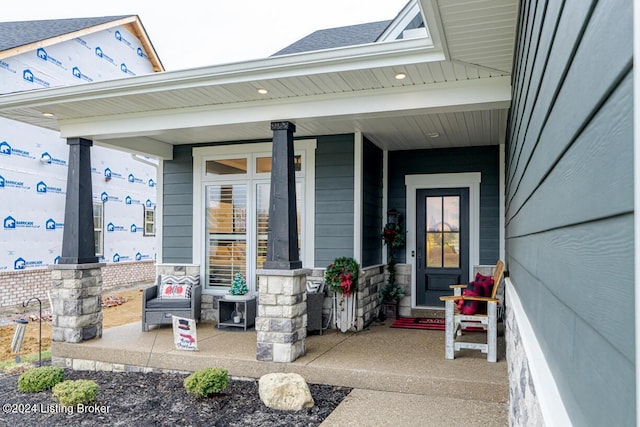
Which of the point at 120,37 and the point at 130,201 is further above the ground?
the point at 120,37

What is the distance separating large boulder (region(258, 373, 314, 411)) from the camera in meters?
4.12

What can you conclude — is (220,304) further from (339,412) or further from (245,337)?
(339,412)

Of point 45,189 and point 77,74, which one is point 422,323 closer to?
point 45,189

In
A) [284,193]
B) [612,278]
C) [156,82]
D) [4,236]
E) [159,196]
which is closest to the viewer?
[612,278]

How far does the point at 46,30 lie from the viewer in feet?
36.2

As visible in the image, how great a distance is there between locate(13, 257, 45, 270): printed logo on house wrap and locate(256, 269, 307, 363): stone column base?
284 inches

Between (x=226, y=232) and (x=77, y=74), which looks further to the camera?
(x=77, y=74)

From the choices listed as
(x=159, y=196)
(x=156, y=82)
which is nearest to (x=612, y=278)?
(x=156, y=82)

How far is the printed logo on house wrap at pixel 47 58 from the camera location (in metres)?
10.4

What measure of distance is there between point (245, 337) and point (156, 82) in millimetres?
3130

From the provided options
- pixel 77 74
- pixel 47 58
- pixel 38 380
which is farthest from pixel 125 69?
pixel 38 380

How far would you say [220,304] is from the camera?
262 inches

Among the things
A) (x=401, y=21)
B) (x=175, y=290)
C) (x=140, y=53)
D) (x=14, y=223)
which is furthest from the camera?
(x=140, y=53)

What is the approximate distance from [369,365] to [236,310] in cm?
244
